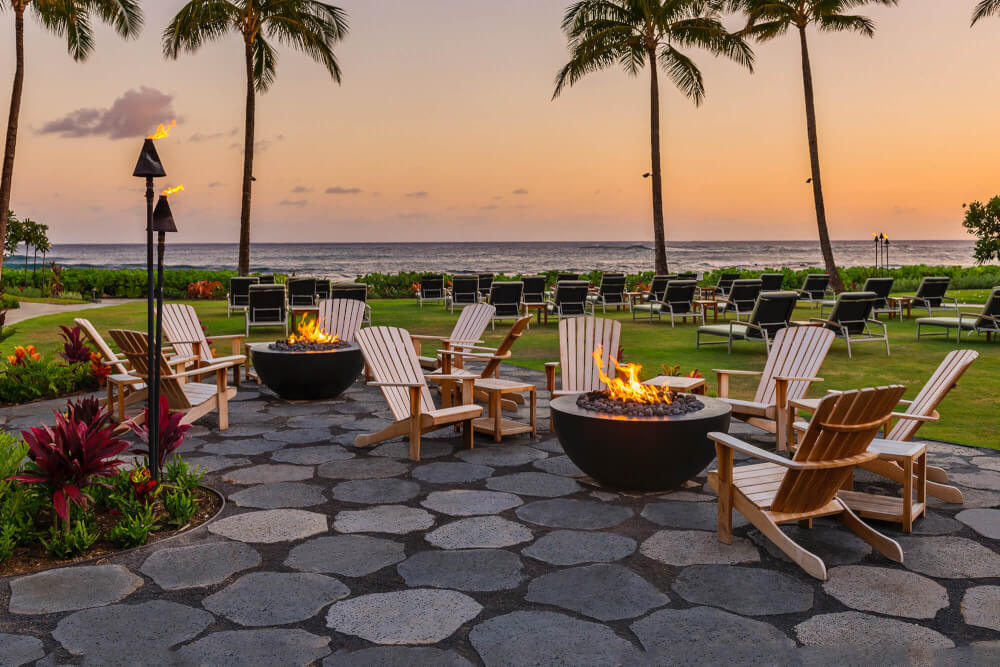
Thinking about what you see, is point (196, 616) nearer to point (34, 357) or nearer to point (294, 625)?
point (294, 625)

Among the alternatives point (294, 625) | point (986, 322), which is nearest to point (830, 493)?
point (294, 625)

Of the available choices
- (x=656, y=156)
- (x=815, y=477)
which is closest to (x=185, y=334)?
(x=815, y=477)

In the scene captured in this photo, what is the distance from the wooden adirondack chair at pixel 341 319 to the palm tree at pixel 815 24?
1392 cm

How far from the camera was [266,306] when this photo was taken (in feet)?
40.0

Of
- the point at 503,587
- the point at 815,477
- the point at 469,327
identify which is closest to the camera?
the point at 503,587

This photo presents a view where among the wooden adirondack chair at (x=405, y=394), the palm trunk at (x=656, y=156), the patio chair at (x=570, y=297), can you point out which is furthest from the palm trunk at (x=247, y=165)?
the wooden adirondack chair at (x=405, y=394)

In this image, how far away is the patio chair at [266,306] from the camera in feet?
39.5

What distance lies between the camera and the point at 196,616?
2.58 m

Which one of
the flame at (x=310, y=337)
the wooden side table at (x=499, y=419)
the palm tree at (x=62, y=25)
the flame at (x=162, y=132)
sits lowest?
the wooden side table at (x=499, y=419)

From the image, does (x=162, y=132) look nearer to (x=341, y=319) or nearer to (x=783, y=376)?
(x=783, y=376)

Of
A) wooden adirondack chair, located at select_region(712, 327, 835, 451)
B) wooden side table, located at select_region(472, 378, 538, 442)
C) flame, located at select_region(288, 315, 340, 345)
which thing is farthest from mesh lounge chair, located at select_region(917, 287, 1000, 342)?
flame, located at select_region(288, 315, 340, 345)

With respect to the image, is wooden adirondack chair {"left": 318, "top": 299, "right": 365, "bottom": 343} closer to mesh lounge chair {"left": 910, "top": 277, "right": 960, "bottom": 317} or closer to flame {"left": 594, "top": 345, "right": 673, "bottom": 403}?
flame {"left": 594, "top": 345, "right": 673, "bottom": 403}

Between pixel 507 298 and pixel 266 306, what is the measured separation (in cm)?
415

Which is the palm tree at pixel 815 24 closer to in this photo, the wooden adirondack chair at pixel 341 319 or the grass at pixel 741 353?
the grass at pixel 741 353
